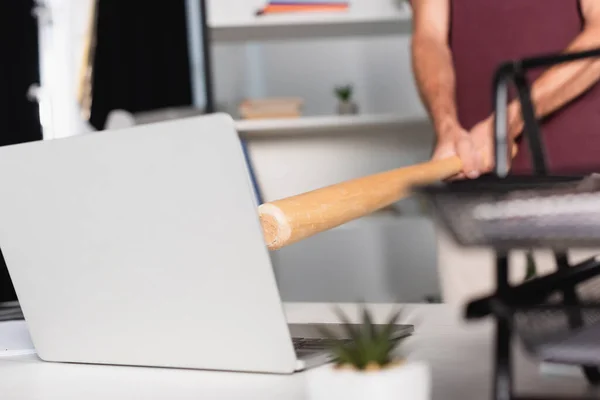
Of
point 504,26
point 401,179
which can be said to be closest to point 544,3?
point 504,26

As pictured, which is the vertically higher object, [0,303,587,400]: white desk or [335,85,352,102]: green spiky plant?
[0,303,587,400]: white desk

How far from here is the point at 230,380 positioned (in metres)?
0.78

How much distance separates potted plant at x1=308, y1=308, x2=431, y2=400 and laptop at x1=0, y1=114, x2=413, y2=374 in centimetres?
18

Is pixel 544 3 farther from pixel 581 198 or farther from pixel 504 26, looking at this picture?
pixel 581 198

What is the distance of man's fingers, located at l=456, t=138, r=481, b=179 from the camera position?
1224mm

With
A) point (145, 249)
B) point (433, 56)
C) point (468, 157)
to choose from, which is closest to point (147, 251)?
point (145, 249)

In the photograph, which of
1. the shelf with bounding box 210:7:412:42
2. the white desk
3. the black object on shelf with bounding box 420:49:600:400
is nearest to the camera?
the black object on shelf with bounding box 420:49:600:400

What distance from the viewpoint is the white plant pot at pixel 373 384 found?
0.53 meters

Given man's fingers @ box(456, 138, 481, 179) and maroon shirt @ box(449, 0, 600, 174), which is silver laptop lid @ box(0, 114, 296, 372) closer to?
man's fingers @ box(456, 138, 481, 179)

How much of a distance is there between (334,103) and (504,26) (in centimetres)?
160

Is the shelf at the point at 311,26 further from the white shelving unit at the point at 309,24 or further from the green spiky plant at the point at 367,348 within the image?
the green spiky plant at the point at 367,348

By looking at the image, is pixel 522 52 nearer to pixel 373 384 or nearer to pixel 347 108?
pixel 347 108

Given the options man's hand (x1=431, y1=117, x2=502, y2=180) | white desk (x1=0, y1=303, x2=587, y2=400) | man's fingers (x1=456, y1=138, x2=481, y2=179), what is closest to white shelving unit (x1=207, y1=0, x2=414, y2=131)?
man's hand (x1=431, y1=117, x2=502, y2=180)

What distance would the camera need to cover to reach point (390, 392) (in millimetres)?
536
